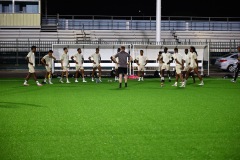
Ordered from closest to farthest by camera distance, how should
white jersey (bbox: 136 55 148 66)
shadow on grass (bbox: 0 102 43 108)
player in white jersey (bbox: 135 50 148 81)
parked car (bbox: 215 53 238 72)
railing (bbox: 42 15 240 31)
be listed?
shadow on grass (bbox: 0 102 43 108) → player in white jersey (bbox: 135 50 148 81) → white jersey (bbox: 136 55 148 66) → parked car (bbox: 215 53 238 72) → railing (bbox: 42 15 240 31)

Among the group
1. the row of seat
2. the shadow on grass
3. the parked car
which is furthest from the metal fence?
the shadow on grass

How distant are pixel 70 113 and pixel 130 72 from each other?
2191cm

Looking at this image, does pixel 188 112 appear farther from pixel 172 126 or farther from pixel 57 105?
pixel 57 105

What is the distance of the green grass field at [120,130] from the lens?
7.55m

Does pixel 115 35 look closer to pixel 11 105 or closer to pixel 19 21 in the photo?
pixel 19 21

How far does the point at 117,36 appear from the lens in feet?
162

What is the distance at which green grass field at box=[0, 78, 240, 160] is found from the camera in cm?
755

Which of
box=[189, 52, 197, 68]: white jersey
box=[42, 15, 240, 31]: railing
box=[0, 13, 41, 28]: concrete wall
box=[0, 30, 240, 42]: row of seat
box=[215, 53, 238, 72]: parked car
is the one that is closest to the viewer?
box=[189, 52, 197, 68]: white jersey

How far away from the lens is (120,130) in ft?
32.1

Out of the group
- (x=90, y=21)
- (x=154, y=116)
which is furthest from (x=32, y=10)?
(x=154, y=116)

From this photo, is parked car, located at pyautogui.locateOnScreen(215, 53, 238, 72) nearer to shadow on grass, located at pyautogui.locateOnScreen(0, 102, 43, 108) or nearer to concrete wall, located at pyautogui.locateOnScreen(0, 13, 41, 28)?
concrete wall, located at pyautogui.locateOnScreen(0, 13, 41, 28)

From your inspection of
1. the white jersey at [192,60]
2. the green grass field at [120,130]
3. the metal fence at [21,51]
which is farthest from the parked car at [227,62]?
the green grass field at [120,130]

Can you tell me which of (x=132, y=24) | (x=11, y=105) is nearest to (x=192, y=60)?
(x=11, y=105)

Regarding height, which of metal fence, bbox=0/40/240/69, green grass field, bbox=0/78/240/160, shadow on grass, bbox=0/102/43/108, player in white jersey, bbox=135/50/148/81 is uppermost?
metal fence, bbox=0/40/240/69
